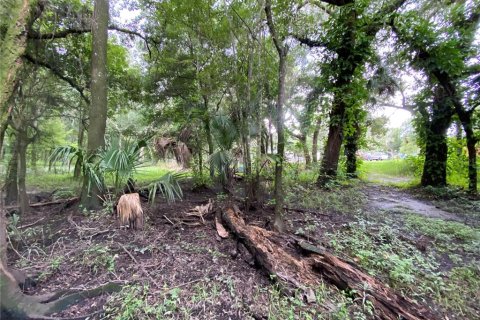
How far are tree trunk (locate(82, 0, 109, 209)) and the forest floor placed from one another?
885 millimetres

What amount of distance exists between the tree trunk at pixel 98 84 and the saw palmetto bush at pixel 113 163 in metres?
0.33

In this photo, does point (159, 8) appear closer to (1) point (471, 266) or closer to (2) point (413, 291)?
(2) point (413, 291)

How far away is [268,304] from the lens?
69.5 inches

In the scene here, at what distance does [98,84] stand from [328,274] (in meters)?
3.96

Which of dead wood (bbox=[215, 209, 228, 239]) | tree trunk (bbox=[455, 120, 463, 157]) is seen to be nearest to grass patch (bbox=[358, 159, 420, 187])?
tree trunk (bbox=[455, 120, 463, 157])

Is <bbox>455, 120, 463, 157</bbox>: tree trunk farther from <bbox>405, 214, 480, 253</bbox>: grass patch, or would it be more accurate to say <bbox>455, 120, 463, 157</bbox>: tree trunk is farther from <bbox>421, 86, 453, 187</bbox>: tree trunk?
<bbox>405, 214, 480, 253</bbox>: grass patch

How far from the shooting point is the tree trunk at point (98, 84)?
3.28 m

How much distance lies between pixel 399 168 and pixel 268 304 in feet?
34.0

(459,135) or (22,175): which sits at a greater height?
(459,135)

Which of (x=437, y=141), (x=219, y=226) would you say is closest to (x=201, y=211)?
(x=219, y=226)

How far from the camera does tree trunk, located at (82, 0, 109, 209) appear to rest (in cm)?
328

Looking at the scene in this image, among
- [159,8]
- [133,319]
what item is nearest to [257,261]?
[133,319]

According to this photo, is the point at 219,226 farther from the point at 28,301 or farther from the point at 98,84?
the point at 98,84

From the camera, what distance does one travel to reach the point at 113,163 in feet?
8.95
